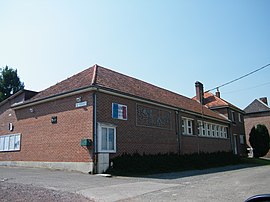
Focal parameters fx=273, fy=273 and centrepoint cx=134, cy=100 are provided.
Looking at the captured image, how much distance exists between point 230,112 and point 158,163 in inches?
779

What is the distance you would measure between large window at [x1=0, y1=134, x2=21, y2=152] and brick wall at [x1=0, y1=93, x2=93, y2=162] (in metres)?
0.35

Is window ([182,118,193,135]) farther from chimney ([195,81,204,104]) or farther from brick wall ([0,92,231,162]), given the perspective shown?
chimney ([195,81,204,104])

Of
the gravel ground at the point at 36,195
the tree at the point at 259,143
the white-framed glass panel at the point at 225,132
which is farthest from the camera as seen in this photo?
the tree at the point at 259,143

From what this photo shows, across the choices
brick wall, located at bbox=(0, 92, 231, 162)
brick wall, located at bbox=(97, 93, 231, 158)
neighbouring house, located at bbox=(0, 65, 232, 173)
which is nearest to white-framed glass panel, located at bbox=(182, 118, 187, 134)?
neighbouring house, located at bbox=(0, 65, 232, 173)

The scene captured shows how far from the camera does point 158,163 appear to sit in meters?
17.8

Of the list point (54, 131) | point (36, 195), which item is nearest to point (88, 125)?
point (54, 131)

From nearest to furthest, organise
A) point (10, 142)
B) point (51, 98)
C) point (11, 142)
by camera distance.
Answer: point (51, 98) → point (11, 142) → point (10, 142)

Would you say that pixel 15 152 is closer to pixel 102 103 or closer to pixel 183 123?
pixel 102 103

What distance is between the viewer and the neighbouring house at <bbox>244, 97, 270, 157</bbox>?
142ft

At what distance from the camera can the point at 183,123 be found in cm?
2398

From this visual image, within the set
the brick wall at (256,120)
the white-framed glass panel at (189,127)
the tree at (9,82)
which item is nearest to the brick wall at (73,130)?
the white-framed glass panel at (189,127)

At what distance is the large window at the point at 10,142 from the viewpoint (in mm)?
20297

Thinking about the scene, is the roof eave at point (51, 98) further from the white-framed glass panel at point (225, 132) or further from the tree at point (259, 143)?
the tree at point (259, 143)

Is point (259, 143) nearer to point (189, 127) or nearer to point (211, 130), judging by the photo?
point (211, 130)
